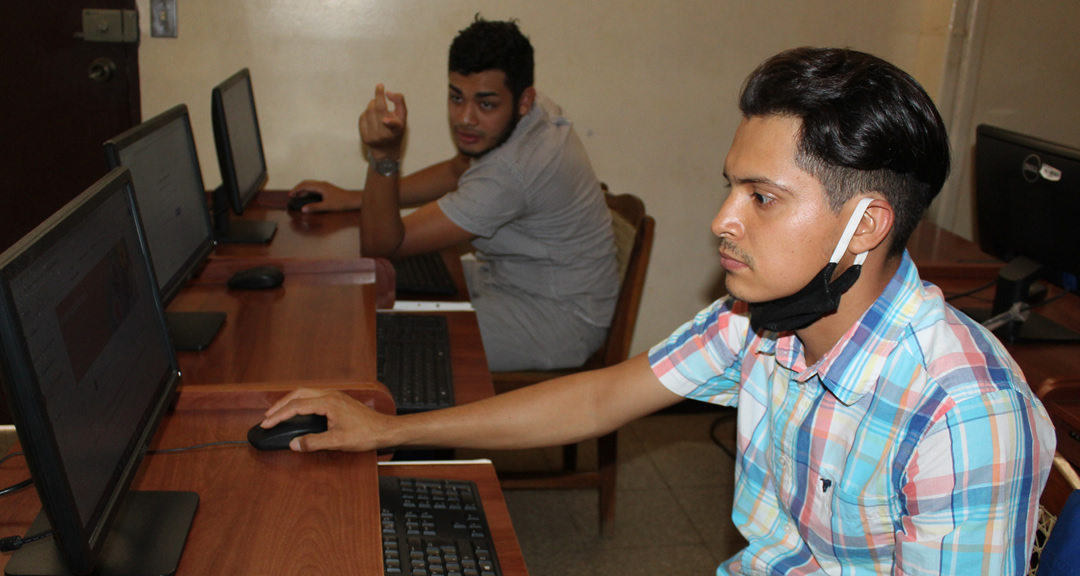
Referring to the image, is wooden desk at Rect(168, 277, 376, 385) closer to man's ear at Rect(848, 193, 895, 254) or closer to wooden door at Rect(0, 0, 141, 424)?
man's ear at Rect(848, 193, 895, 254)

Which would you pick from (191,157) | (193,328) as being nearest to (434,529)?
(193,328)

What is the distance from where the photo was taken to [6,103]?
8.51 ft

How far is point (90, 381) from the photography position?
0.87 m

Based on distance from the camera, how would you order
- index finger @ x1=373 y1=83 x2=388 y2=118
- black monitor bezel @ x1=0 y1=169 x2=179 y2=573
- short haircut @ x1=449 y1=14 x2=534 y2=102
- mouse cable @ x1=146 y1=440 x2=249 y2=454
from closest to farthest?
black monitor bezel @ x1=0 y1=169 x2=179 y2=573, mouse cable @ x1=146 y1=440 x2=249 y2=454, index finger @ x1=373 y1=83 x2=388 y2=118, short haircut @ x1=449 y1=14 x2=534 y2=102

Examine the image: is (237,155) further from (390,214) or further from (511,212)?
(511,212)

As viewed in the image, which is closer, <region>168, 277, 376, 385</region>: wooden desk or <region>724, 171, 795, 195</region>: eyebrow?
<region>724, 171, 795, 195</region>: eyebrow

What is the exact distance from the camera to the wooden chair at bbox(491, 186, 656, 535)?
2.24 m

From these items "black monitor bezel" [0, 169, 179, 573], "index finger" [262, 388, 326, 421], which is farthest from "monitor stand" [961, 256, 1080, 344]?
"black monitor bezel" [0, 169, 179, 573]

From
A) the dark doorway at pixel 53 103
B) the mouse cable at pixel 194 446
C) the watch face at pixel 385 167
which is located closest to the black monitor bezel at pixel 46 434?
the mouse cable at pixel 194 446

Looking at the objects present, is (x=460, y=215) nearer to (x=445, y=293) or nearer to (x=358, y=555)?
(x=445, y=293)

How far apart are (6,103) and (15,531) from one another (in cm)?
209

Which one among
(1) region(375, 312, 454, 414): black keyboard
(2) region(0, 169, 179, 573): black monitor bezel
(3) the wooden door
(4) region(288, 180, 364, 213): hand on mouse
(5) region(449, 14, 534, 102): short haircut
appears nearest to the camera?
(2) region(0, 169, 179, 573): black monitor bezel

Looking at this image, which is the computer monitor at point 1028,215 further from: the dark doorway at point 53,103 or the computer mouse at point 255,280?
the dark doorway at point 53,103

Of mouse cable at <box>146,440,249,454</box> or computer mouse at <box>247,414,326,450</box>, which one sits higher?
computer mouse at <box>247,414,326,450</box>
